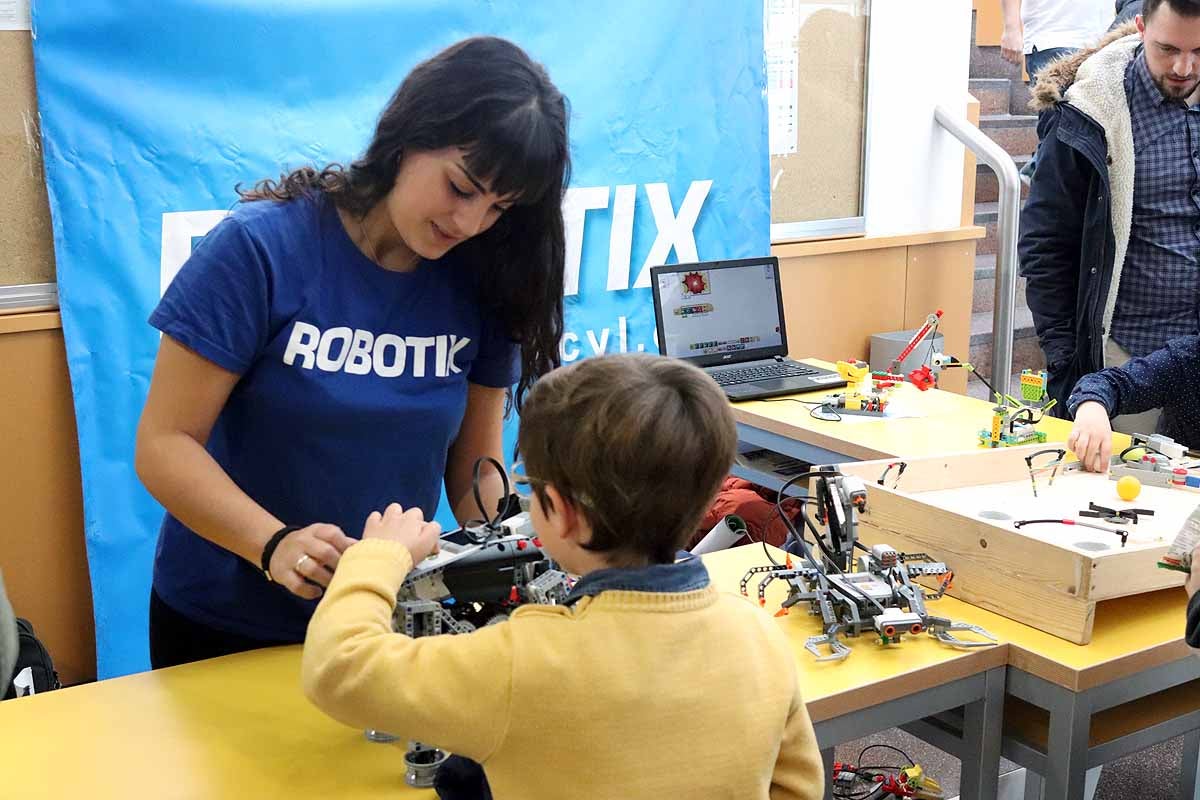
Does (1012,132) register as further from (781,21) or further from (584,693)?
(584,693)

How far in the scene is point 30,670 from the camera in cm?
190

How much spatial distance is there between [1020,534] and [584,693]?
936mm

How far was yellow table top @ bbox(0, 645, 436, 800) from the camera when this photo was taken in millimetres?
1290

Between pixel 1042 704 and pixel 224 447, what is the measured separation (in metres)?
1.19

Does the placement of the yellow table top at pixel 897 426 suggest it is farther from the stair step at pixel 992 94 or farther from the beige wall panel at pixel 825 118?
the stair step at pixel 992 94

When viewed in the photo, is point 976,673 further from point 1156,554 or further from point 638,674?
point 638,674

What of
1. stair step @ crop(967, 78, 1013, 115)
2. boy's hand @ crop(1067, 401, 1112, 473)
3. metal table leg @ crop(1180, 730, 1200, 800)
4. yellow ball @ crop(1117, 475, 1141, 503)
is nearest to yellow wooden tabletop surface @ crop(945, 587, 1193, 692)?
yellow ball @ crop(1117, 475, 1141, 503)

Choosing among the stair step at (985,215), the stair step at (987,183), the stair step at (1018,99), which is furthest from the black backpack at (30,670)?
the stair step at (1018,99)

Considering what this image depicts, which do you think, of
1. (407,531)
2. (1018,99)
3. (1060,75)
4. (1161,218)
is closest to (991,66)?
(1018,99)

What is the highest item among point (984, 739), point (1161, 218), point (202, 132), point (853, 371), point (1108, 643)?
point (202, 132)

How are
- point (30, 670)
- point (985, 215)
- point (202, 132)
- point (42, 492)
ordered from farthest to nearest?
point (985, 215) → point (202, 132) → point (42, 492) → point (30, 670)

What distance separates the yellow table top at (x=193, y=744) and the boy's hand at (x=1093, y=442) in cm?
152

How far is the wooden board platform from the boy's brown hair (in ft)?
2.58

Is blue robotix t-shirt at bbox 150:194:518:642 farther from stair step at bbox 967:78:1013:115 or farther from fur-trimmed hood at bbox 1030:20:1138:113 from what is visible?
stair step at bbox 967:78:1013:115
